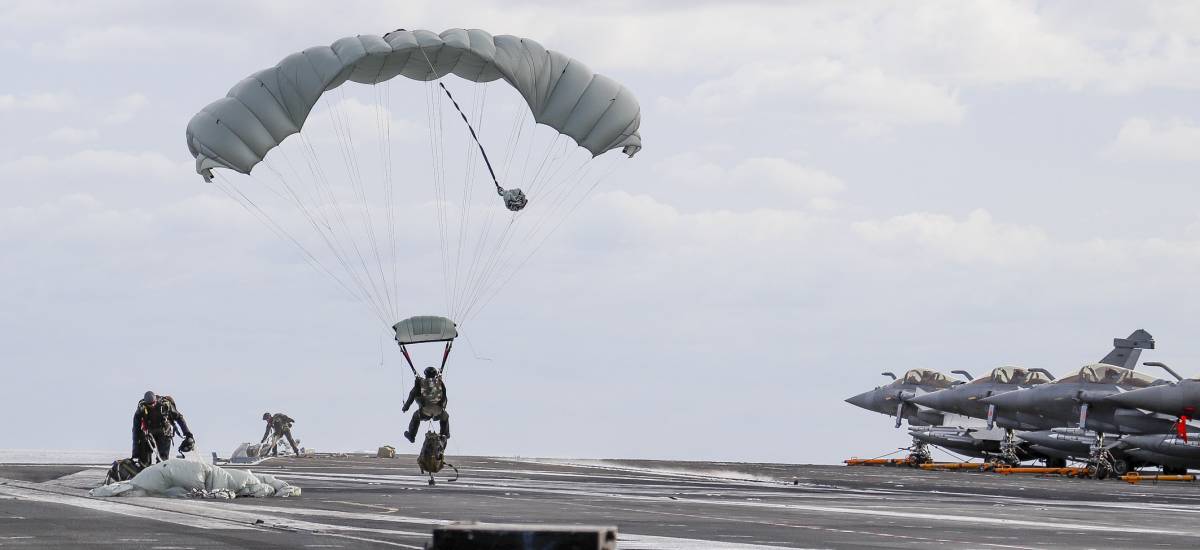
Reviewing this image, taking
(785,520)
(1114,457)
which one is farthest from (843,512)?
(1114,457)

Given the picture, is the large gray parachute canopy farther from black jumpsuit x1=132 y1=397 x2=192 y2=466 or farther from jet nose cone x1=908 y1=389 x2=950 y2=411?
jet nose cone x1=908 y1=389 x2=950 y2=411

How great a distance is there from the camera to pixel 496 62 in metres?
27.6

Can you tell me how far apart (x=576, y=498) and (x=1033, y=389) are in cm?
2602

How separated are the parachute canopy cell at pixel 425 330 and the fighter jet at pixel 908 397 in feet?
103

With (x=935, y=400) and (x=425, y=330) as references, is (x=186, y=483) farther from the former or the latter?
(x=935, y=400)

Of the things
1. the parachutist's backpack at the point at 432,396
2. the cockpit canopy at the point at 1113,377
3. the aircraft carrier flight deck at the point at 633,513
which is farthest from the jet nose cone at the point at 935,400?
the parachutist's backpack at the point at 432,396

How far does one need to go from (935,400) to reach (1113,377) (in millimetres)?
7840

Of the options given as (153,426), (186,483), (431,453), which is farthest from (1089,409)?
(186,483)

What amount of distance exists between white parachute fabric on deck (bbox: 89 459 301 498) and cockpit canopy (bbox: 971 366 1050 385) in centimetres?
3298

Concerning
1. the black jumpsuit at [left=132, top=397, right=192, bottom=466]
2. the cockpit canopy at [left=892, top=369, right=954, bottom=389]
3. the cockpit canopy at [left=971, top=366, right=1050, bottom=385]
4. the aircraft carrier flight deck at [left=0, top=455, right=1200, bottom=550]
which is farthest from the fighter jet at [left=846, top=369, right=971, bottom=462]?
the black jumpsuit at [left=132, top=397, right=192, bottom=466]

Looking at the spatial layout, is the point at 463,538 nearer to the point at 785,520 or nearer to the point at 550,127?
the point at 785,520

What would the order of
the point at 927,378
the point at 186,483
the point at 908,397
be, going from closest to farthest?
1. the point at 186,483
2. the point at 908,397
3. the point at 927,378

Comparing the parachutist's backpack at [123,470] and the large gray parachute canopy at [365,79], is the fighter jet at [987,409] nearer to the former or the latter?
the large gray parachute canopy at [365,79]

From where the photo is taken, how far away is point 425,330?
27859 mm
